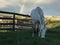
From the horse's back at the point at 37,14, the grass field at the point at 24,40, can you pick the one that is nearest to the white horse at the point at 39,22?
the horse's back at the point at 37,14

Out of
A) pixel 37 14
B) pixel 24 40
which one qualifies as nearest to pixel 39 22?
pixel 37 14

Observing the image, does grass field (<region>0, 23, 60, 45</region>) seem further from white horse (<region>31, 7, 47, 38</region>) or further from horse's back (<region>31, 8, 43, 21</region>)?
horse's back (<region>31, 8, 43, 21</region>)

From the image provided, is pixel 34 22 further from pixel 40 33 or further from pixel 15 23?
pixel 15 23

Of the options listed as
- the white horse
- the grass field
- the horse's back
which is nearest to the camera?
the grass field

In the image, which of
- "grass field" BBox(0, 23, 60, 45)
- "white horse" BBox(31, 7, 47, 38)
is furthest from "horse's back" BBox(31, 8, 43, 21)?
"grass field" BBox(0, 23, 60, 45)

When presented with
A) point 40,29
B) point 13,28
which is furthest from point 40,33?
point 13,28

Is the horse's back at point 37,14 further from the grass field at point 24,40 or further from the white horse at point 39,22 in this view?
the grass field at point 24,40

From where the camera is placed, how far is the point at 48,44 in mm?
5852

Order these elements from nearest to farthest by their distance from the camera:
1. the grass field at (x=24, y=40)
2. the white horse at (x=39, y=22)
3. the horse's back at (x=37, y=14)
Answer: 1. the grass field at (x=24, y=40)
2. the white horse at (x=39, y=22)
3. the horse's back at (x=37, y=14)

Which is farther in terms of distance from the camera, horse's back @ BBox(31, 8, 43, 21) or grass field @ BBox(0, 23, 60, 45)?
horse's back @ BBox(31, 8, 43, 21)

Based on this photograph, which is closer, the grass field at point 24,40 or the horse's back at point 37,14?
the grass field at point 24,40

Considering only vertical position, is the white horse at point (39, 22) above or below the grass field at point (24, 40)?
above

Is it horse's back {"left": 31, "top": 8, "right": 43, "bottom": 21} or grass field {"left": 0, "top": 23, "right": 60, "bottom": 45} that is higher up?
horse's back {"left": 31, "top": 8, "right": 43, "bottom": 21}

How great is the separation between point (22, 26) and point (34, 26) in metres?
4.50
